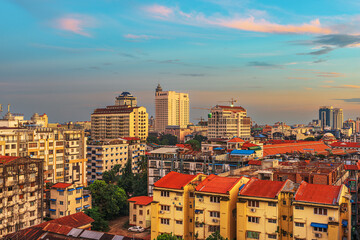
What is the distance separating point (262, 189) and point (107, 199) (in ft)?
72.1

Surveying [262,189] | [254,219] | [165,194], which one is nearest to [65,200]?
[165,194]

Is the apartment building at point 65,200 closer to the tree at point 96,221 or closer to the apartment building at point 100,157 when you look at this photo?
the tree at point 96,221

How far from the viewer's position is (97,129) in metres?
121

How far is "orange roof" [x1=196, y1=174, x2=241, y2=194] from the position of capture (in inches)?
955

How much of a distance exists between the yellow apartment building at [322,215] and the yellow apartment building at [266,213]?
2.80 ft

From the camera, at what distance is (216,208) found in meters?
24.2

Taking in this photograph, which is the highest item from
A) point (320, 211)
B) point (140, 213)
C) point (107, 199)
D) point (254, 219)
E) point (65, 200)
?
point (320, 211)

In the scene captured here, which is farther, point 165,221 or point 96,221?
point 96,221

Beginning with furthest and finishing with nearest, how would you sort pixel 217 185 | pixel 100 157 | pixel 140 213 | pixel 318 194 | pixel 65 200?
pixel 100 157
pixel 140 213
pixel 65 200
pixel 217 185
pixel 318 194

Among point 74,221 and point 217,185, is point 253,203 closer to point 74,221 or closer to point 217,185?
point 217,185

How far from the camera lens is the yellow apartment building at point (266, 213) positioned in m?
22.5

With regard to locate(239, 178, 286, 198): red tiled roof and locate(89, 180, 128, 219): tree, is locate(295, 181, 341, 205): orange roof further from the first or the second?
locate(89, 180, 128, 219): tree

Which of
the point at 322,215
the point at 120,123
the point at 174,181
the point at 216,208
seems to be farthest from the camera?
the point at 120,123

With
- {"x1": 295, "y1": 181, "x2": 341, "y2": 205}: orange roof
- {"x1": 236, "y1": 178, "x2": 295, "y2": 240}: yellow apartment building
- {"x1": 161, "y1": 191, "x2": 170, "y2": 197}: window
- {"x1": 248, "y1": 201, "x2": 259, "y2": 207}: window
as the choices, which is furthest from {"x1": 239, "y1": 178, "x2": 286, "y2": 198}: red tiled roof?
{"x1": 161, "y1": 191, "x2": 170, "y2": 197}: window
